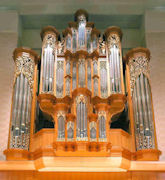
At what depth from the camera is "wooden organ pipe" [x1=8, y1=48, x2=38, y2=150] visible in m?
8.38

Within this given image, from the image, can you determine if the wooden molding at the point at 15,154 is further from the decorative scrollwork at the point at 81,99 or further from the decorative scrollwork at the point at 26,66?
the decorative scrollwork at the point at 26,66

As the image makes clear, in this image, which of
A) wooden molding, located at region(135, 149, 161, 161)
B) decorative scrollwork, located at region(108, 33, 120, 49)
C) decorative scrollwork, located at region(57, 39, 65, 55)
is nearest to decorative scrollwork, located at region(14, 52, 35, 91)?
decorative scrollwork, located at region(57, 39, 65, 55)

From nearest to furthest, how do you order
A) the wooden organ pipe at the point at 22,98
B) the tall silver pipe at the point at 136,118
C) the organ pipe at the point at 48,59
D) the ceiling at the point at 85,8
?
the wooden organ pipe at the point at 22,98 < the tall silver pipe at the point at 136,118 < the organ pipe at the point at 48,59 < the ceiling at the point at 85,8

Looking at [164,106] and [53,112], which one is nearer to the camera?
[53,112]

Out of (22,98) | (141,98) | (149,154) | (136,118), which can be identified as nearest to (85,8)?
(141,98)

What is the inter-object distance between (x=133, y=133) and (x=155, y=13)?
4373 millimetres

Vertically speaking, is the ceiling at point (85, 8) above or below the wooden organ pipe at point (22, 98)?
above

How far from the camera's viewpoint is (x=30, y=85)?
30.3 ft

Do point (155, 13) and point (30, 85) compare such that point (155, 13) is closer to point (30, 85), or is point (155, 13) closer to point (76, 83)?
point (76, 83)

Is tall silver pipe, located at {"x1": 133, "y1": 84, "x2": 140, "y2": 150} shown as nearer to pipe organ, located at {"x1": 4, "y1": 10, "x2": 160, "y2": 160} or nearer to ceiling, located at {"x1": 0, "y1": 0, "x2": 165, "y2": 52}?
pipe organ, located at {"x1": 4, "y1": 10, "x2": 160, "y2": 160}

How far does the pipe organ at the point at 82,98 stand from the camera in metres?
8.06

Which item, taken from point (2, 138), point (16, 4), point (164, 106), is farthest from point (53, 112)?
point (16, 4)

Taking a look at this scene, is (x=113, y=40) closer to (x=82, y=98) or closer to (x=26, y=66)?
(x=82, y=98)

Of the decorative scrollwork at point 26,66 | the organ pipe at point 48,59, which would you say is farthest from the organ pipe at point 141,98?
the decorative scrollwork at point 26,66
